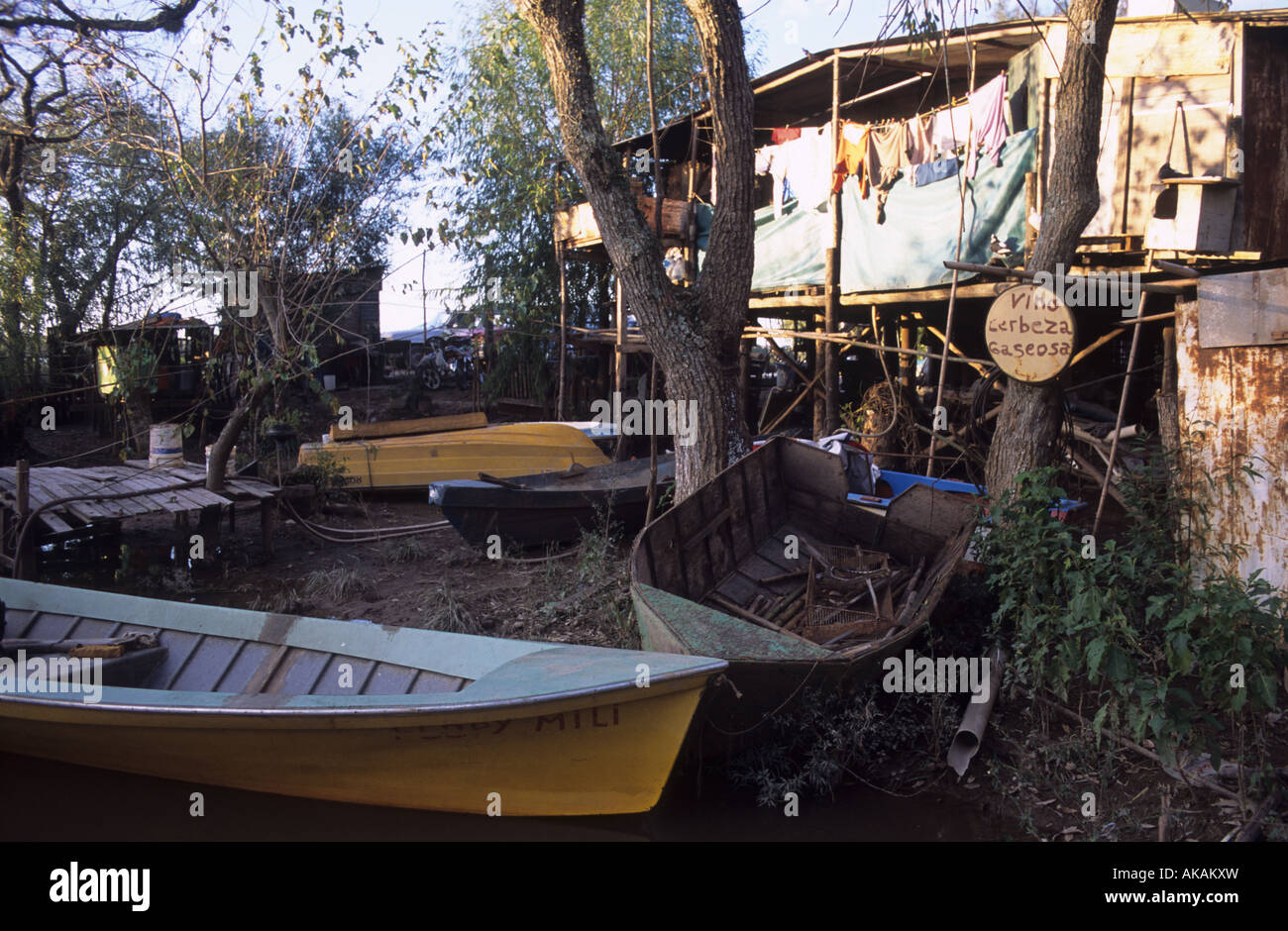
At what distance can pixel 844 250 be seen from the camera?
1057cm

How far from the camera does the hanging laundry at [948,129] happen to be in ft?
30.6

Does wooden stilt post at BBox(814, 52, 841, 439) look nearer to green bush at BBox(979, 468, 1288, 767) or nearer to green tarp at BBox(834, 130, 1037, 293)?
green tarp at BBox(834, 130, 1037, 293)

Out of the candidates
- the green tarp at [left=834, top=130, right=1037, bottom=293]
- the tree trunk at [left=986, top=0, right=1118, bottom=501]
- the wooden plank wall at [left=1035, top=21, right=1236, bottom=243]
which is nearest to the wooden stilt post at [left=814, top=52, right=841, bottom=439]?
the green tarp at [left=834, top=130, right=1037, bottom=293]

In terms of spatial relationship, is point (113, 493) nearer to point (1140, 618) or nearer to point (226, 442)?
point (226, 442)

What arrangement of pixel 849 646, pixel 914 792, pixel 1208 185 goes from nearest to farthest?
1. pixel 914 792
2. pixel 849 646
3. pixel 1208 185

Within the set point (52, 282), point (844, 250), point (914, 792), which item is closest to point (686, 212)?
point (844, 250)

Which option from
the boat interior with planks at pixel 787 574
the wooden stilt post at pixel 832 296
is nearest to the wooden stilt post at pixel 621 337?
the wooden stilt post at pixel 832 296

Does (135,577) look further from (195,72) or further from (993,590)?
(993,590)

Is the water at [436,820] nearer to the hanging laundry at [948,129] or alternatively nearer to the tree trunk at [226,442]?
the tree trunk at [226,442]

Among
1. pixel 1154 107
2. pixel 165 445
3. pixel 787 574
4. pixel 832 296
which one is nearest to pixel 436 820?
pixel 787 574

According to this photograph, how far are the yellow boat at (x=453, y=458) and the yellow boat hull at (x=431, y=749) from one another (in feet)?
23.7

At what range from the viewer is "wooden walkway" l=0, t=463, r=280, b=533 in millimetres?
7918

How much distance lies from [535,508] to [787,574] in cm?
305
